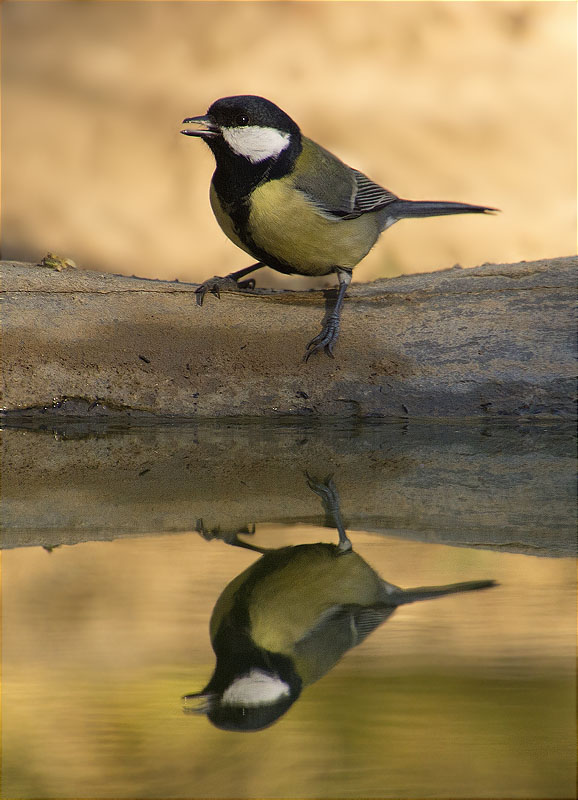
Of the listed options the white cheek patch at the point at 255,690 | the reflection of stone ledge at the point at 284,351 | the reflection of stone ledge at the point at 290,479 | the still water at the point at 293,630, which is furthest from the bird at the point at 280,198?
the white cheek patch at the point at 255,690

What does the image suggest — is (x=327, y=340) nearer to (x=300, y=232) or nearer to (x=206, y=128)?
(x=300, y=232)

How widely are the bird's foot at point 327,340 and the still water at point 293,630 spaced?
0.64 meters

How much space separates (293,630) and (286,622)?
0.09ft

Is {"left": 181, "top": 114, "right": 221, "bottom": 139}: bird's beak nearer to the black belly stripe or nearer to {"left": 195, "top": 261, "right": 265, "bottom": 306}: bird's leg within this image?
the black belly stripe

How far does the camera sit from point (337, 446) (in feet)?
10.2

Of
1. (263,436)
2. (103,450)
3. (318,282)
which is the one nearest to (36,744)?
(103,450)

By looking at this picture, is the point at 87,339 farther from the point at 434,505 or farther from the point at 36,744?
the point at 36,744

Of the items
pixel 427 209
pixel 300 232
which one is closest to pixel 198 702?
pixel 300 232

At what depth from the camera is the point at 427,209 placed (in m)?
4.02

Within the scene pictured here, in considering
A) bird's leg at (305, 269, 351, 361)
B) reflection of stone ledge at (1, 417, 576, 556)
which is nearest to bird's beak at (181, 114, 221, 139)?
bird's leg at (305, 269, 351, 361)

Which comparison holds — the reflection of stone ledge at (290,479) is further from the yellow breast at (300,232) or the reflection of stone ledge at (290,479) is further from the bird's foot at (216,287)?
the yellow breast at (300,232)

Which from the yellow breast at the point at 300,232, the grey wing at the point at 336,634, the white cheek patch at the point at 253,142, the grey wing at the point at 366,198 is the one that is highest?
the white cheek patch at the point at 253,142

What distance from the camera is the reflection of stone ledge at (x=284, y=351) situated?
3416mm

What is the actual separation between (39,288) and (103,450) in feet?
2.66
